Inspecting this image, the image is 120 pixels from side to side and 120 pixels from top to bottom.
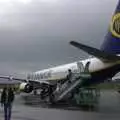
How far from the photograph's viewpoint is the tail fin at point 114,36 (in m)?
36.5

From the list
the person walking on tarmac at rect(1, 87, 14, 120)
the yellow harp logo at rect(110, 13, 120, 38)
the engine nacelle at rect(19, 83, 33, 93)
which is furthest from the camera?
the engine nacelle at rect(19, 83, 33, 93)

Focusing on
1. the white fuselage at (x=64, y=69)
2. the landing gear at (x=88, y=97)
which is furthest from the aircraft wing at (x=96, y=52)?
the landing gear at (x=88, y=97)

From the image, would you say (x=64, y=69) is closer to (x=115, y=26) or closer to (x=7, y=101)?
(x=115, y=26)

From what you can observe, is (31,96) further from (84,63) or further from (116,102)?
(116,102)

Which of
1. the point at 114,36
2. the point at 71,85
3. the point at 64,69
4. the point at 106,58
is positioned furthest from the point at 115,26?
the point at 64,69

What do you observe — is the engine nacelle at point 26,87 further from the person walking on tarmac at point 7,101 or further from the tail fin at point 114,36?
the person walking on tarmac at point 7,101

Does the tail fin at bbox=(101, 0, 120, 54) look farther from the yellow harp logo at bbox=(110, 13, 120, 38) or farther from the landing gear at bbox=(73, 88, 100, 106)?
the landing gear at bbox=(73, 88, 100, 106)

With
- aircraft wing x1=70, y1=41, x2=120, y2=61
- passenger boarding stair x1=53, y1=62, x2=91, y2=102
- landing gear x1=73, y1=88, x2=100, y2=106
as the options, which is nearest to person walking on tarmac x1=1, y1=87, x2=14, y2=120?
aircraft wing x1=70, y1=41, x2=120, y2=61

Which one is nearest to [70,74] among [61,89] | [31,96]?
[61,89]

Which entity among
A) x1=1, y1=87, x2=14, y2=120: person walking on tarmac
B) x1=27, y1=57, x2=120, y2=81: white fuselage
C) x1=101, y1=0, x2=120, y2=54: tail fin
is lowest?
x1=1, y1=87, x2=14, y2=120: person walking on tarmac

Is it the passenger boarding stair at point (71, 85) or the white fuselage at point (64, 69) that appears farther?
the white fuselage at point (64, 69)

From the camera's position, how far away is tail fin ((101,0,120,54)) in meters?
36.5

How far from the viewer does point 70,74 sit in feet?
125

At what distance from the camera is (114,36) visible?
1448 inches
